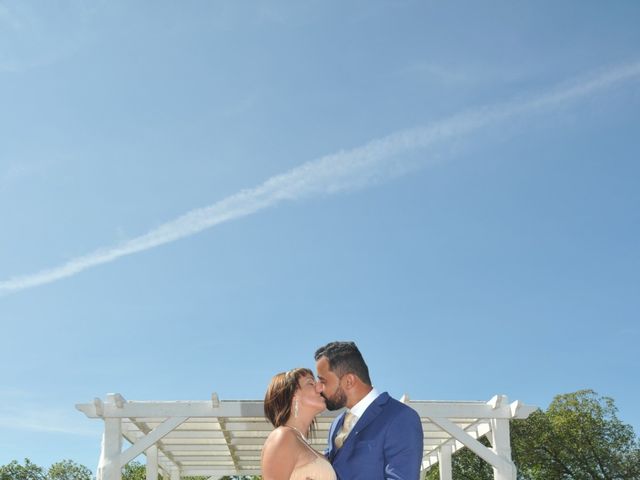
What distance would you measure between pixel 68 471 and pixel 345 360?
43688mm

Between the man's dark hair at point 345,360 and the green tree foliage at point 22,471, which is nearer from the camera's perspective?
the man's dark hair at point 345,360

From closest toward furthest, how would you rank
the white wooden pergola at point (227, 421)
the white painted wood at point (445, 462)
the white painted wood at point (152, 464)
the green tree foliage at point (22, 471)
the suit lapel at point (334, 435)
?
1. the suit lapel at point (334, 435)
2. the white wooden pergola at point (227, 421)
3. the white painted wood at point (445, 462)
4. the white painted wood at point (152, 464)
5. the green tree foliage at point (22, 471)

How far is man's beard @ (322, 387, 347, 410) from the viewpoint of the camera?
4281mm

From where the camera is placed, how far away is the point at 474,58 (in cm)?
1772

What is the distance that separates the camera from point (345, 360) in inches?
167

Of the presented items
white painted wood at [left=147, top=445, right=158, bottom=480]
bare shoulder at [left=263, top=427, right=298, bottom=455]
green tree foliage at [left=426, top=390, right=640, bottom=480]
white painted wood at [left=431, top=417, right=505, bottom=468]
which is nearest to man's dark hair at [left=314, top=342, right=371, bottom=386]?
bare shoulder at [left=263, top=427, right=298, bottom=455]

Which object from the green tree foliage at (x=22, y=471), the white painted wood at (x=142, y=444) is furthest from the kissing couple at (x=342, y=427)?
the green tree foliage at (x=22, y=471)

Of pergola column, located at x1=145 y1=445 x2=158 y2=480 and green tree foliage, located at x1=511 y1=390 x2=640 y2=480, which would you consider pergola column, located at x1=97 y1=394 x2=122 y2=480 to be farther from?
green tree foliage, located at x1=511 y1=390 x2=640 y2=480

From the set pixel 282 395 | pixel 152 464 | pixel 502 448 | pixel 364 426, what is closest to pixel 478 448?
pixel 502 448

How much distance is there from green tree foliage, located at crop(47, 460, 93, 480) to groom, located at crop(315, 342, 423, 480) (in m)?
43.1

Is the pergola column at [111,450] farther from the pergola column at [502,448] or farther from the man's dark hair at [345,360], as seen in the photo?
the man's dark hair at [345,360]

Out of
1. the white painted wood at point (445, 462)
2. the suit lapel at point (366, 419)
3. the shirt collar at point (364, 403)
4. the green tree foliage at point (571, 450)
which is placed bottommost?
the suit lapel at point (366, 419)

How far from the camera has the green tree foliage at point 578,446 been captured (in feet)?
106

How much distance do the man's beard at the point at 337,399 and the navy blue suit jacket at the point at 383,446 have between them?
0.18 meters
